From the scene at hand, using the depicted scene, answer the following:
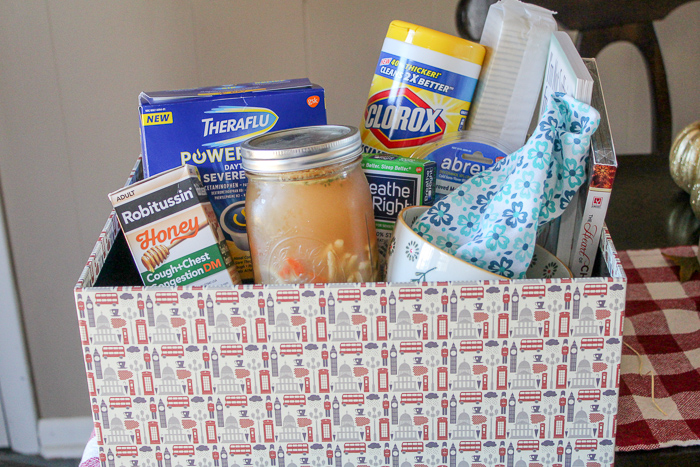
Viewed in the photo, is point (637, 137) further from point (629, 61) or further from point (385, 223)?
point (385, 223)

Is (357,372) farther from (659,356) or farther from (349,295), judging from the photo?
(659,356)

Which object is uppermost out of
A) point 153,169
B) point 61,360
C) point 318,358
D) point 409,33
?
point 409,33

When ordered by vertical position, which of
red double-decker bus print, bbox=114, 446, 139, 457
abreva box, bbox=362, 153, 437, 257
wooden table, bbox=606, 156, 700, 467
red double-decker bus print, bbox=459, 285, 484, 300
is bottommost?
red double-decker bus print, bbox=114, 446, 139, 457

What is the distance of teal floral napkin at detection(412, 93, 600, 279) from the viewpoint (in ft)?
1.56

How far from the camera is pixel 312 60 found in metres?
1.40

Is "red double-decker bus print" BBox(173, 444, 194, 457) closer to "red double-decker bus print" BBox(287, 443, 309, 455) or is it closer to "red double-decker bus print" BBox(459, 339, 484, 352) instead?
"red double-decker bus print" BBox(287, 443, 309, 455)

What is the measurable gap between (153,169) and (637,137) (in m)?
1.42

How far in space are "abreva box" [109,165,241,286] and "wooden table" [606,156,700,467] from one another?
0.54 metres

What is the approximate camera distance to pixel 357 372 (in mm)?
454

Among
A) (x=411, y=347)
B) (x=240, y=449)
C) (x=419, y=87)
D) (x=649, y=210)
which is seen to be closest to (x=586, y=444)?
(x=411, y=347)

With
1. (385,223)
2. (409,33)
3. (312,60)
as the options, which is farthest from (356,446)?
(312,60)

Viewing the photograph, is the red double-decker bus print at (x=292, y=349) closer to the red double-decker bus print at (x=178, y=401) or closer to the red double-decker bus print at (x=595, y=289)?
the red double-decker bus print at (x=178, y=401)

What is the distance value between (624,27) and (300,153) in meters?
1.02

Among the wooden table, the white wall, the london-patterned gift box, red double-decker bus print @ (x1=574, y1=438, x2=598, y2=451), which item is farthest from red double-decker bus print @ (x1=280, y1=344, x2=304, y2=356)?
the white wall
